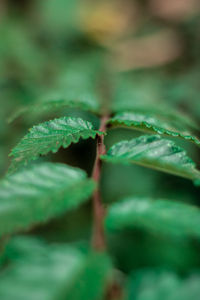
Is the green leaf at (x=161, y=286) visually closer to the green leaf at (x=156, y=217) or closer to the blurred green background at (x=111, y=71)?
the green leaf at (x=156, y=217)

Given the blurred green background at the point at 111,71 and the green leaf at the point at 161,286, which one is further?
the blurred green background at the point at 111,71

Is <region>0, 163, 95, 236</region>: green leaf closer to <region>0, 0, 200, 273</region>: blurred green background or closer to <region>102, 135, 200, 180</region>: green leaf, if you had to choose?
<region>102, 135, 200, 180</region>: green leaf

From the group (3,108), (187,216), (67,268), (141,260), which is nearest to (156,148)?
(187,216)

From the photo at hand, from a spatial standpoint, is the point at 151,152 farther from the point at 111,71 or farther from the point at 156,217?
the point at 111,71

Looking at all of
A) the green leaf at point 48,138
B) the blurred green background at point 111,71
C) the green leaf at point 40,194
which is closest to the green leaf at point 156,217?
the green leaf at point 40,194

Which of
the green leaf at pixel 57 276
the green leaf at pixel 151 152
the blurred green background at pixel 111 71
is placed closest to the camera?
the green leaf at pixel 57 276

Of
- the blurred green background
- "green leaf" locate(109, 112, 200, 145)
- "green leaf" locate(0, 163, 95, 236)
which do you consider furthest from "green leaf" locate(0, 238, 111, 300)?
the blurred green background

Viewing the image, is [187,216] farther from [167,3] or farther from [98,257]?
[167,3]
